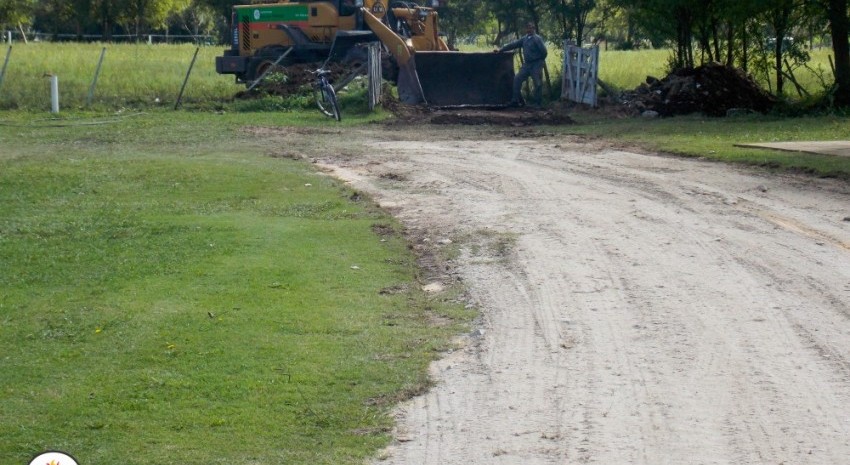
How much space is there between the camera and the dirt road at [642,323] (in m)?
6.33

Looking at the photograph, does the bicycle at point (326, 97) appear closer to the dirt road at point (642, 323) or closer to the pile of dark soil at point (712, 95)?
the pile of dark soil at point (712, 95)

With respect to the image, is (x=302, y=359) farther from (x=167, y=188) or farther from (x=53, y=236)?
(x=167, y=188)

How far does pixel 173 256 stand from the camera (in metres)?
11.8

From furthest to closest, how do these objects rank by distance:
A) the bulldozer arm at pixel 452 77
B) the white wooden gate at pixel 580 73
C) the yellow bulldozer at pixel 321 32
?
1. the yellow bulldozer at pixel 321 32
2. the bulldozer arm at pixel 452 77
3. the white wooden gate at pixel 580 73

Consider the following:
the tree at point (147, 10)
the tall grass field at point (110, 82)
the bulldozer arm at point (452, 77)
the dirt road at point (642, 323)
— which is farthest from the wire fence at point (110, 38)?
the dirt road at point (642, 323)

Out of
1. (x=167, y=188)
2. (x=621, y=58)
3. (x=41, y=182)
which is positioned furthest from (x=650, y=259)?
(x=621, y=58)

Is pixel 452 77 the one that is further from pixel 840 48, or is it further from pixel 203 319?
pixel 203 319

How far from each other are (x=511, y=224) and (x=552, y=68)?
23.6m

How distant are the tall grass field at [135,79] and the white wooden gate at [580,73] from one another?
2145mm

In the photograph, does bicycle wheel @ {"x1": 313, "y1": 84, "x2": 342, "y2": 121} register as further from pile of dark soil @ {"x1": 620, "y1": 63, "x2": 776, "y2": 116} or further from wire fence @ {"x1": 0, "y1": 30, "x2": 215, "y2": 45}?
wire fence @ {"x1": 0, "y1": 30, "x2": 215, "y2": 45}

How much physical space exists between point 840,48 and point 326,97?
12652 mm

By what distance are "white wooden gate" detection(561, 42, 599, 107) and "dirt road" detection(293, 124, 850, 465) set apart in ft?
43.2

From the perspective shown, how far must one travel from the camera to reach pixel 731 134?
72.4 feet

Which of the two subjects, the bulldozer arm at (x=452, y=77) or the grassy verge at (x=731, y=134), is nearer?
the grassy verge at (x=731, y=134)
